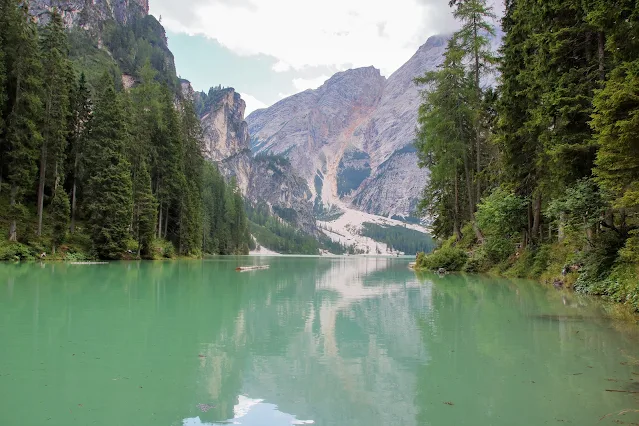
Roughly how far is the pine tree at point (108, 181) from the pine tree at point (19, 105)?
18.6 ft

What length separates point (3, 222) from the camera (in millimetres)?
33281

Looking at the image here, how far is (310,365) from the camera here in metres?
7.34

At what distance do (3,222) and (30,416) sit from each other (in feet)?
114

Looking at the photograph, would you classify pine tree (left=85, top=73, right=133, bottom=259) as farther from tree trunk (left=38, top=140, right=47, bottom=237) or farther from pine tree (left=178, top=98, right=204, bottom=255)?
pine tree (left=178, top=98, right=204, bottom=255)

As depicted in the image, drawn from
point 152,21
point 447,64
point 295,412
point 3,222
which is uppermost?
point 152,21

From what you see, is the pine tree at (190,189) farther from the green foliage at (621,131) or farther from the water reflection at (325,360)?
the green foliage at (621,131)

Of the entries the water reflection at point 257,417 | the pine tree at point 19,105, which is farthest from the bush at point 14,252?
the water reflection at point 257,417

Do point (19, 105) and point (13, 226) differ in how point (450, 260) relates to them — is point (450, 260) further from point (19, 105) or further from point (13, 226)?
point (19, 105)

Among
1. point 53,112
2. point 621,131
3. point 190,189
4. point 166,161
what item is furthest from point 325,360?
point 190,189

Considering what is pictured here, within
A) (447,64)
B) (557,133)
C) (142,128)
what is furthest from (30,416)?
(142,128)

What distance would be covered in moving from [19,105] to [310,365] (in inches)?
1426

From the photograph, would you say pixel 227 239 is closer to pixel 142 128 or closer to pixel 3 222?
pixel 142 128

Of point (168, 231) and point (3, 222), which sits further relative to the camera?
point (168, 231)

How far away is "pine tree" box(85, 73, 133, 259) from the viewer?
39531mm
